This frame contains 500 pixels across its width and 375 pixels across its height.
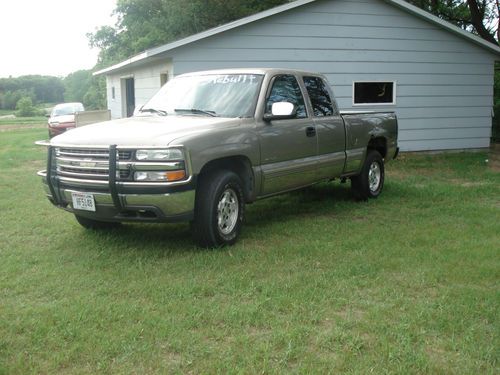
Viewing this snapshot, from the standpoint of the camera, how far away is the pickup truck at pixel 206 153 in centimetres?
519

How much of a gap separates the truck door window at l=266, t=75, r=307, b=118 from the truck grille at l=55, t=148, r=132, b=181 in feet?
6.62

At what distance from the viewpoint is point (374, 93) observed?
13.9 meters

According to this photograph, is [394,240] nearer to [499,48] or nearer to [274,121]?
[274,121]

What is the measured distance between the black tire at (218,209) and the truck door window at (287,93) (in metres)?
1.15

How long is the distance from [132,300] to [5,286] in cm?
115

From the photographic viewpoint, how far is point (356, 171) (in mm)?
8211

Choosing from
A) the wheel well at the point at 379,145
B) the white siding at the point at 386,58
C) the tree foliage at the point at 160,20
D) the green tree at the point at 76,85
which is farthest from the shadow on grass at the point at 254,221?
the green tree at the point at 76,85

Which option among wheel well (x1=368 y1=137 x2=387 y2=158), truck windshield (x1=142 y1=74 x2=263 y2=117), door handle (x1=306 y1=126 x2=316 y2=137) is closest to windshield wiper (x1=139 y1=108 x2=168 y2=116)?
truck windshield (x1=142 y1=74 x2=263 y2=117)

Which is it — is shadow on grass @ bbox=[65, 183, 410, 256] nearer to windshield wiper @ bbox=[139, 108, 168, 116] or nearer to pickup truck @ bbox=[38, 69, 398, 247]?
pickup truck @ bbox=[38, 69, 398, 247]

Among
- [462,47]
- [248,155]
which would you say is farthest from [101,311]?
[462,47]

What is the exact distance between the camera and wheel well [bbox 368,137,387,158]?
867 centimetres

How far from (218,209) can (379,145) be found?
398 centimetres

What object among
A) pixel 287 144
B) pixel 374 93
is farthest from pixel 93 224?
pixel 374 93

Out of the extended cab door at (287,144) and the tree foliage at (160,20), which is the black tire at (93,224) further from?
the tree foliage at (160,20)
